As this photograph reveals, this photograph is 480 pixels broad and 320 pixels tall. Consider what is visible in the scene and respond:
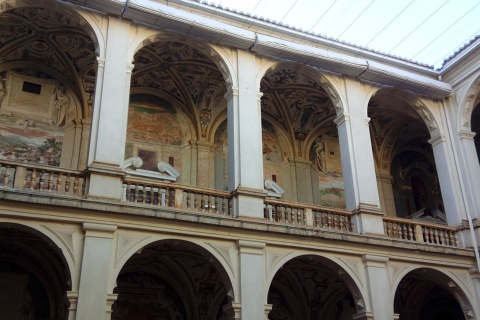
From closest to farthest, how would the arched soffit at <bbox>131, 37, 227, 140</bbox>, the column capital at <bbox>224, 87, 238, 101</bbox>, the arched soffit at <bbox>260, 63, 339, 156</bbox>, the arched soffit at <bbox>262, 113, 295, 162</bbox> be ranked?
the column capital at <bbox>224, 87, 238, 101</bbox> < the arched soffit at <bbox>131, 37, 227, 140</bbox> < the arched soffit at <bbox>260, 63, 339, 156</bbox> < the arched soffit at <bbox>262, 113, 295, 162</bbox>

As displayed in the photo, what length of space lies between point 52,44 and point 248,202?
227 inches

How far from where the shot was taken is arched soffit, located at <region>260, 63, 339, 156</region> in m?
13.9

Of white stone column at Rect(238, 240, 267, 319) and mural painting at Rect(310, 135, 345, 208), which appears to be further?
mural painting at Rect(310, 135, 345, 208)

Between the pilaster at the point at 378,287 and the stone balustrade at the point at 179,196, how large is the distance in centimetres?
298

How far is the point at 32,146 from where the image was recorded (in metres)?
11.9

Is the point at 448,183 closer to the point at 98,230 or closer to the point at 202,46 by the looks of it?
the point at 202,46

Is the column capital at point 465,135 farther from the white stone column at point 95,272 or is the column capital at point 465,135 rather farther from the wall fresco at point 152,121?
the white stone column at point 95,272

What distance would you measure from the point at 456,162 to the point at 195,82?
6610 mm

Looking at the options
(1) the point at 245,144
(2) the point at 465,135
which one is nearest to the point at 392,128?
(2) the point at 465,135

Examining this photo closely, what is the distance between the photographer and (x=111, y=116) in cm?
974

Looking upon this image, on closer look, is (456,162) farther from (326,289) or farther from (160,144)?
(160,144)

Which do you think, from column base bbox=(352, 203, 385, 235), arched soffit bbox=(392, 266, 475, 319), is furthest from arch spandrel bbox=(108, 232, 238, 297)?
arched soffit bbox=(392, 266, 475, 319)

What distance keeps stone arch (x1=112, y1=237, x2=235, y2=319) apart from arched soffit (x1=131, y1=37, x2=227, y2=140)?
357 cm

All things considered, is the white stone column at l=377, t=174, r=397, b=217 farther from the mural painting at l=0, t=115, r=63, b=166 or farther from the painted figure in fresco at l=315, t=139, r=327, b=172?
the mural painting at l=0, t=115, r=63, b=166
